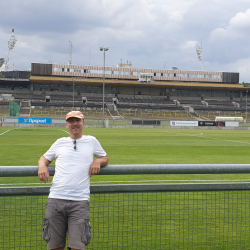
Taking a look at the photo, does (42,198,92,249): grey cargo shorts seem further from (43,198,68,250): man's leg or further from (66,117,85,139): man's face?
(66,117,85,139): man's face

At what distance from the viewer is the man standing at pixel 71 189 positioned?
3184mm

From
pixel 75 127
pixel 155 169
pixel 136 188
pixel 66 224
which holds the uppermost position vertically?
pixel 75 127

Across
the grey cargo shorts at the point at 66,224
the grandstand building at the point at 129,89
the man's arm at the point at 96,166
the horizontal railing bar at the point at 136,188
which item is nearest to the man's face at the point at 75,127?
the man's arm at the point at 96,166

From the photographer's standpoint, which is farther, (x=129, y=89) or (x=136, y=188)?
(x=129, y=89)

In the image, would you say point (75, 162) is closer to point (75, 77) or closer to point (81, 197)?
point (81, 197)

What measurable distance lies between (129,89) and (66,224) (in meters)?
97.3

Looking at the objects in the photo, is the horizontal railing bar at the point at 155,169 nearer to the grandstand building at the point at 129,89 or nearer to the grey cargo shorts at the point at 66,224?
the grey cargo shorts at the point at 66,224

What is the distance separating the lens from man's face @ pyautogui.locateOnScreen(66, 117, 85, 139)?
3592 mm

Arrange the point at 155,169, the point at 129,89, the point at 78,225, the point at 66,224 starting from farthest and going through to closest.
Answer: the point at 129,89 → the point at 155,169 → the point at 66,224 → the point at 78,225

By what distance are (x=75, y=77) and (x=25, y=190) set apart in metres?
96.3

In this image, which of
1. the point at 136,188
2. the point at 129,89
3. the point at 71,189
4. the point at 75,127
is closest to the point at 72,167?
the point at 71,189

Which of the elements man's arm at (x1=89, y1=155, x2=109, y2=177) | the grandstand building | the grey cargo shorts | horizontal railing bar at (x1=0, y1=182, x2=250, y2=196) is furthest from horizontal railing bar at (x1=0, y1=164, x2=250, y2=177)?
the grandstand building

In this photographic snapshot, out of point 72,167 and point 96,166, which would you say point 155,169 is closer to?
point 96,166

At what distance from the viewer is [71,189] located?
333cm
